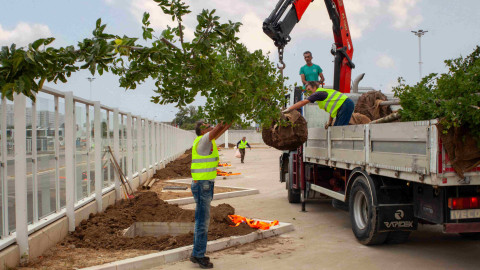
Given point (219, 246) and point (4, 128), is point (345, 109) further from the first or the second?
point (4, 128)

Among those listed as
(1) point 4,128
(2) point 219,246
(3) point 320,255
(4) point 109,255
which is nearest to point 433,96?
(3) point 320,255

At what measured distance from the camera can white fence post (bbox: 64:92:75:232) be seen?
7895 mm

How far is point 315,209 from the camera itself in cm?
1163

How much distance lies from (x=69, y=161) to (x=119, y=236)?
150 cm

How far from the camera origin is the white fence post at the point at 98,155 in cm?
973

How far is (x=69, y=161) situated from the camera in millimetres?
7996

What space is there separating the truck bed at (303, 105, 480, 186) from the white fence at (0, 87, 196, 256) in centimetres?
460

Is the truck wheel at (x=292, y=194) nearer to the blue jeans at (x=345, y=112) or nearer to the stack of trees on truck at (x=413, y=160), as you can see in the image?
the stack of trees on truck at (x=413, y=160)

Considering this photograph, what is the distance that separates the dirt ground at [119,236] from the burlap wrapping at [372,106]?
348cm

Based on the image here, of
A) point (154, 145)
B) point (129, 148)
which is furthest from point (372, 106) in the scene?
point (154, 145)

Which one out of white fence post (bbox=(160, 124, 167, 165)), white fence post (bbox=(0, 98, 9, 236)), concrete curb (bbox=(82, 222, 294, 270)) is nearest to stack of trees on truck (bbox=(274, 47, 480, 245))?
concrete curb (bbox=(82, 222, 294, 270))

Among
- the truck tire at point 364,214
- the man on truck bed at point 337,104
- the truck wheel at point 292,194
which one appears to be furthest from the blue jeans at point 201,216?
the truck wheel at point 292,194

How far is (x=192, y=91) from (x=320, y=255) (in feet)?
10.9

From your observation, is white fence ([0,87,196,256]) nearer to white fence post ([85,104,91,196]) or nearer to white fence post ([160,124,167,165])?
white fence post ([85,104,91,196])
